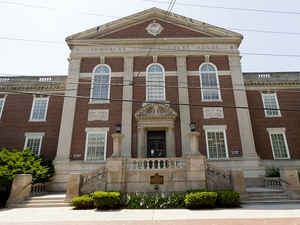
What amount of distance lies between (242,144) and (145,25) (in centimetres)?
1547

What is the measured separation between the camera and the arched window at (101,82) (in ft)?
60.5

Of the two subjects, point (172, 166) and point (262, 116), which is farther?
point (262, 116)

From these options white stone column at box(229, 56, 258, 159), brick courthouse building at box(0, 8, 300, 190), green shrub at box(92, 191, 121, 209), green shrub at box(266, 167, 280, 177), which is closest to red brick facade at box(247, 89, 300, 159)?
brick courthouse building at box(0, 8, 300, 190)

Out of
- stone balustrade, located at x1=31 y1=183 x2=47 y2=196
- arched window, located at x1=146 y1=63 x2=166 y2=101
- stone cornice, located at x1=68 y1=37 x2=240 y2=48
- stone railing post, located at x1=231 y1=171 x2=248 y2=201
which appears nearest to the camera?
stone railing post, located at x1=231 y1=171 x2=248 y2=201

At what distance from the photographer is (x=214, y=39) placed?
→ 19891 millimetres

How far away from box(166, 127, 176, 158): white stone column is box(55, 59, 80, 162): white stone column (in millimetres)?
8414

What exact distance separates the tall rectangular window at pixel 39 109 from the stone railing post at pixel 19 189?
7996mm

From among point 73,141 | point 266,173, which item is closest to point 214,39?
point 266,173

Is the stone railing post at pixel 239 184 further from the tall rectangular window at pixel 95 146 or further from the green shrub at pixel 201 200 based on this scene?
the tall rectangular window at pixel 95 146

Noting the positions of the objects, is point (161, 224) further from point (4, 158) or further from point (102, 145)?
point (4, 158)

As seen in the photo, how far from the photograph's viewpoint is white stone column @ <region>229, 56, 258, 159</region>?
1645 cm

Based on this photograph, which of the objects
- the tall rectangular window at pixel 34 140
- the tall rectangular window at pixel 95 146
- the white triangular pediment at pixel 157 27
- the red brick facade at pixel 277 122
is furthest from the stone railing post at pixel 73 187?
the red brick facade at pixel 277 122

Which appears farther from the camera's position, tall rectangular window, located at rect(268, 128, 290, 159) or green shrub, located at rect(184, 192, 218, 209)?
tall rectangular window, located at rect(268, 128, 290, 159)

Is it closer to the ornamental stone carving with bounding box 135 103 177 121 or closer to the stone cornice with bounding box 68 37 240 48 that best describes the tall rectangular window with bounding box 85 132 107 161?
the ornamental stone carving with bounding box 135 103 177 121
